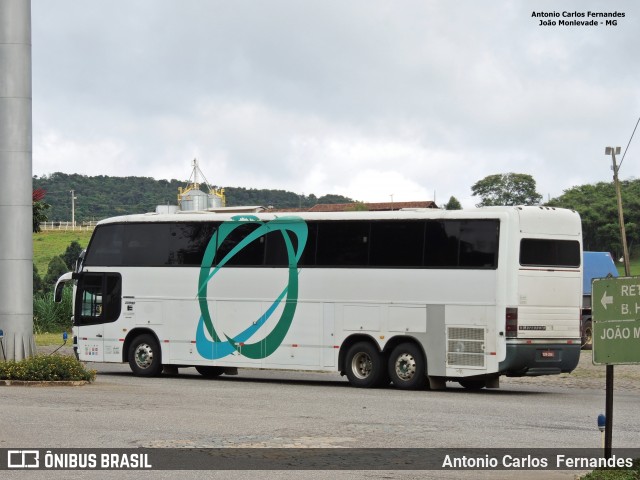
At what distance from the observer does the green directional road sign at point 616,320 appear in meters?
11.1

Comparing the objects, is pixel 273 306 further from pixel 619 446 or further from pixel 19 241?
pixel 619 446

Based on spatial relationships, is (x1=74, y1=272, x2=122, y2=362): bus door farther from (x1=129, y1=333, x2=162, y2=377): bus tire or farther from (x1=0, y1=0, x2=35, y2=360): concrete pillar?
(x1=0, y1=0, x2=35, y2=360): concrete pillar

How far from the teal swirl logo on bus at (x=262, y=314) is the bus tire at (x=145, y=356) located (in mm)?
1189

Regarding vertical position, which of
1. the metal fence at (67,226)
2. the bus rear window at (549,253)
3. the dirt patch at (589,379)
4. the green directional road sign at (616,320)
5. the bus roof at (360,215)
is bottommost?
the dirt patch at (589,379)

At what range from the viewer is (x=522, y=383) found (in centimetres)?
2981

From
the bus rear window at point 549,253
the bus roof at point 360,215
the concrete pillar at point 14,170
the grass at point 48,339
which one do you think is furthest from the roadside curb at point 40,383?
the grass at point 48,339

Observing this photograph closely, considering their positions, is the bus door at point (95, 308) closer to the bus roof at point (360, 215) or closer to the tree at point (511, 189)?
the bus roof at point (360, 215)

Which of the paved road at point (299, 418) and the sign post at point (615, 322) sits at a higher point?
the sign post at point (615, 322)

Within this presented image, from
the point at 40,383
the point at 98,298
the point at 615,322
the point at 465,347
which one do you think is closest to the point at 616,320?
the point at 615,322

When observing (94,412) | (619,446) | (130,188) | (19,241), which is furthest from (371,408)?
(130,188)

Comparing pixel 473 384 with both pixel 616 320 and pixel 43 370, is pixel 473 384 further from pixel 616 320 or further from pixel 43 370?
pixel 616 320

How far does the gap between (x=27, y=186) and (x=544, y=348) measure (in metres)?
11.3

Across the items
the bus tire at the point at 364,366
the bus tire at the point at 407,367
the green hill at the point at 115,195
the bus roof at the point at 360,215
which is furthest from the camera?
the green hill at the point at 115,195

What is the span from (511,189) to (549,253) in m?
110
